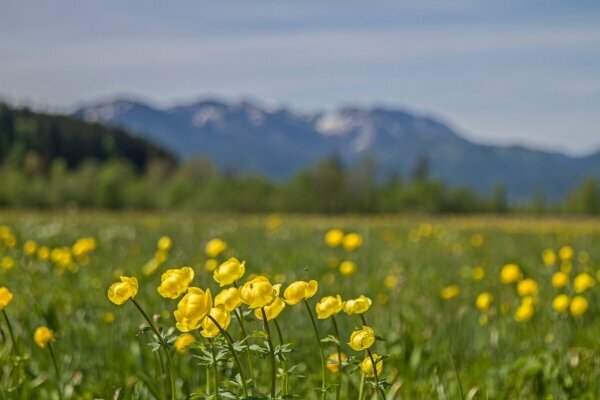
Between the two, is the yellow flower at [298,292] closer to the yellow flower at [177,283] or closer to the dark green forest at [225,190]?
the yellow flower at [177,283]

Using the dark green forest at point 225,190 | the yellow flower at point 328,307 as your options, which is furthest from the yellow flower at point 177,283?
the dark green forest at point 225,190

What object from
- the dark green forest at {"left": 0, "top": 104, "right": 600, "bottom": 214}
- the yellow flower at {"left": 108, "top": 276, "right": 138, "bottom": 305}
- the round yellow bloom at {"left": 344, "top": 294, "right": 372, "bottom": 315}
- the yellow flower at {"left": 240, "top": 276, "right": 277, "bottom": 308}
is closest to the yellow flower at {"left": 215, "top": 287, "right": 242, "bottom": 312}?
the yellow flower at {"left": 240, "top": 276, "right": 277, "bottom": 308}

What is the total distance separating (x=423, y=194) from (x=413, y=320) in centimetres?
8747

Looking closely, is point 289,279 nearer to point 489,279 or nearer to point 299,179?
point 489,279

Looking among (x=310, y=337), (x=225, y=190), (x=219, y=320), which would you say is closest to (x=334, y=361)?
(x=219, y=320)

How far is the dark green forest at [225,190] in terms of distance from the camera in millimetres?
67938

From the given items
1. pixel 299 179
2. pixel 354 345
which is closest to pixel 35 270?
pixel 354 345

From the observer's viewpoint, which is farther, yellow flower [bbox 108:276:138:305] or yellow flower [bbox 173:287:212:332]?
yellow flower [bbox 108:276:138:305]

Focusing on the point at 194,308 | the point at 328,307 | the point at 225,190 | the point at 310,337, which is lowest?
the point at 225,190

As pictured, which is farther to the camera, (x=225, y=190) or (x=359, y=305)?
(x=225, y=190)

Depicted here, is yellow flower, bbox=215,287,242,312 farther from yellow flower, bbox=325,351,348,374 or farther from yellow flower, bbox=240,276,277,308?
yellow flower, bbox=325,351,348,374

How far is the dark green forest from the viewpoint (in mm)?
67938

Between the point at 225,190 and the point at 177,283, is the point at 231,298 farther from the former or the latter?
the point at 225,190

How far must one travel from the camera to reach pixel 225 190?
230 ft
